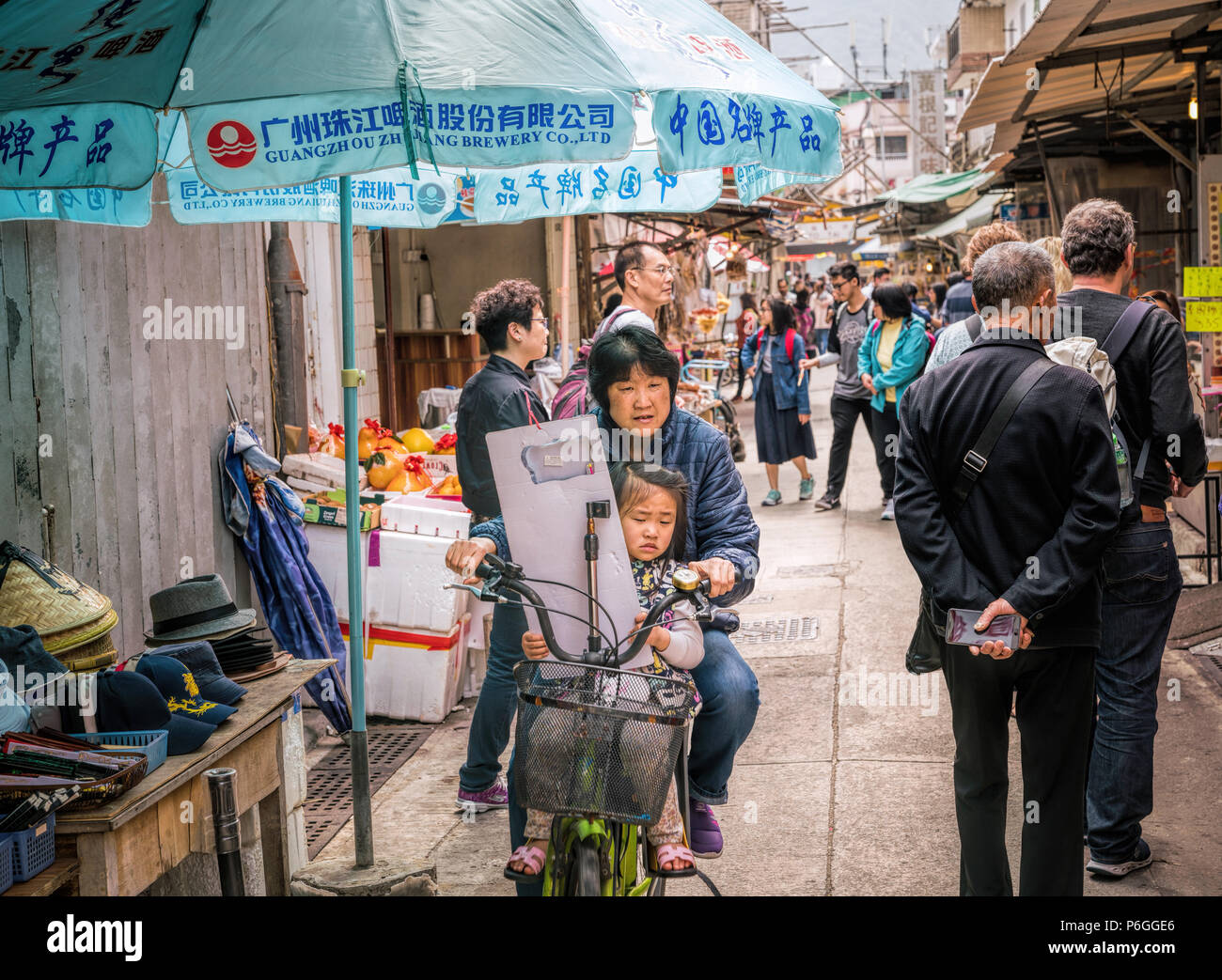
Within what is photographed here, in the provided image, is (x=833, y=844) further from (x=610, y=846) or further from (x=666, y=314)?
(x=666, y=314)

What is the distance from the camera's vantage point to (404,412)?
1288 cm

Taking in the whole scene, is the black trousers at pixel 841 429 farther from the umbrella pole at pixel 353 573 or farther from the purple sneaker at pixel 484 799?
the umbrella pole at pixel 353 573

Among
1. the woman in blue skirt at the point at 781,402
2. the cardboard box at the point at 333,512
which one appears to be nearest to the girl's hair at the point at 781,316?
the woman in blue skirt at the point at 781,402

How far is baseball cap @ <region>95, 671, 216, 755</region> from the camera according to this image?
3.59 meters

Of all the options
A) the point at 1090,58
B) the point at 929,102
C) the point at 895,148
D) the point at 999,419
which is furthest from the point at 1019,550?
the point at 895,148

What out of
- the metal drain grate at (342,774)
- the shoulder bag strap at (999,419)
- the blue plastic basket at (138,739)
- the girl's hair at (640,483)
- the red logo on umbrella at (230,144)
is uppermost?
the red logo on umbrella at (230,144)

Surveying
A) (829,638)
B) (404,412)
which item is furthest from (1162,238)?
(404,412)

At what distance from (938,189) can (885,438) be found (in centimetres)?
955

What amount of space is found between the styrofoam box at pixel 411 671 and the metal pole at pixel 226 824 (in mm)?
2738

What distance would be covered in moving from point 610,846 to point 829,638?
15.2ft

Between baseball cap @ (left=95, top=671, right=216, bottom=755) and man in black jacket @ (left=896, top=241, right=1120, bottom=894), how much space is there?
2241 mm

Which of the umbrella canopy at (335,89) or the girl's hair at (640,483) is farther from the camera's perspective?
the girl's hair at (640,483)

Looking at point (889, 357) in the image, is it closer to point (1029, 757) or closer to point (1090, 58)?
point (1090, 58)

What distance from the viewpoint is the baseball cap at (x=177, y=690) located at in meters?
3.77
